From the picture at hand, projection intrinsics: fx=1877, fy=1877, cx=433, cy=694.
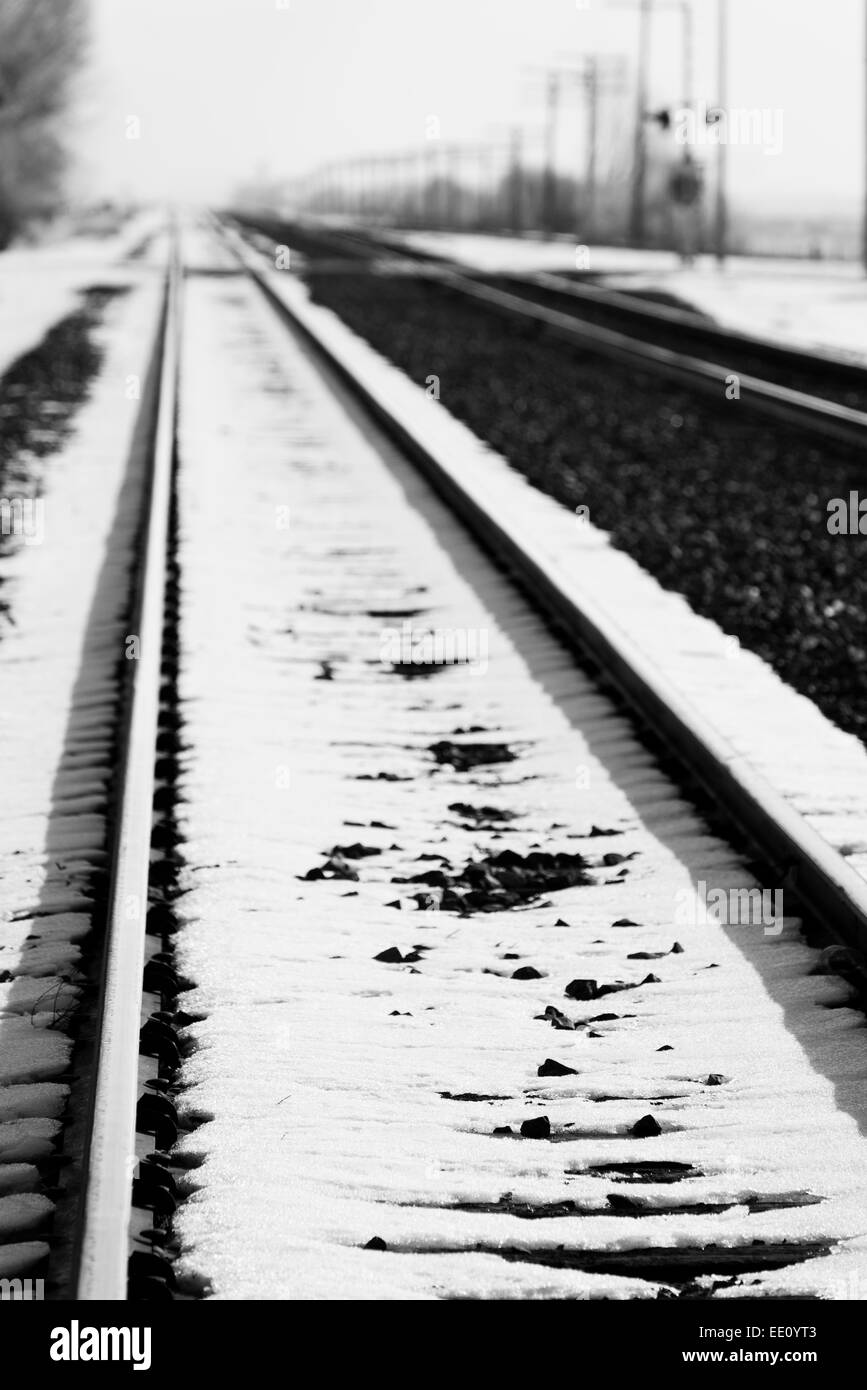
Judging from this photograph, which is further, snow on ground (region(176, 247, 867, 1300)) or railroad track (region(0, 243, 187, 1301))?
snow on ground (region(176, 247, 867, 1300))

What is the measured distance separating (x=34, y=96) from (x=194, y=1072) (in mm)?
76318

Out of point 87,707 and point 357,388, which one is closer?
point 87,707

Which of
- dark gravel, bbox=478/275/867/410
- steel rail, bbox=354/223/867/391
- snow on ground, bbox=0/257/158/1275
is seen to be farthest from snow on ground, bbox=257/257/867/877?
steel rail, bbox=354/223/867/391

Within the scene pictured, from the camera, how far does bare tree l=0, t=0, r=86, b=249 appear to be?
228 ft

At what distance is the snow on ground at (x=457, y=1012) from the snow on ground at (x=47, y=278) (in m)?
14.8

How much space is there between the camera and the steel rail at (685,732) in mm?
4559

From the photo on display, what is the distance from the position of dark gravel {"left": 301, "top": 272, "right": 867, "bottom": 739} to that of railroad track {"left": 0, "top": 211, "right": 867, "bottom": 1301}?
1151mm

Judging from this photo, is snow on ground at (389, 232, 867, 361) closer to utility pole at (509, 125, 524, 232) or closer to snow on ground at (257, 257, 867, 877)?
snow on ground at (257, 257, 867, 877)

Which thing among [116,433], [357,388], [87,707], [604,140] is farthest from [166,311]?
[604,140]

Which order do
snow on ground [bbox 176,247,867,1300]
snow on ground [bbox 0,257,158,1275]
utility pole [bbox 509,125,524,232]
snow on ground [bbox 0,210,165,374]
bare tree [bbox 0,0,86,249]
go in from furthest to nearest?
utility pole [bbox 509,125,524,232]
bare tree [bbox 0,0,86,249]
snow on ground [bbox 0,210,165,374]
snow on ground [bbox 0,257,158,1275]
snow on ground [bbox 176,247,867,1300]

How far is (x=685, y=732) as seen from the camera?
234 inches
